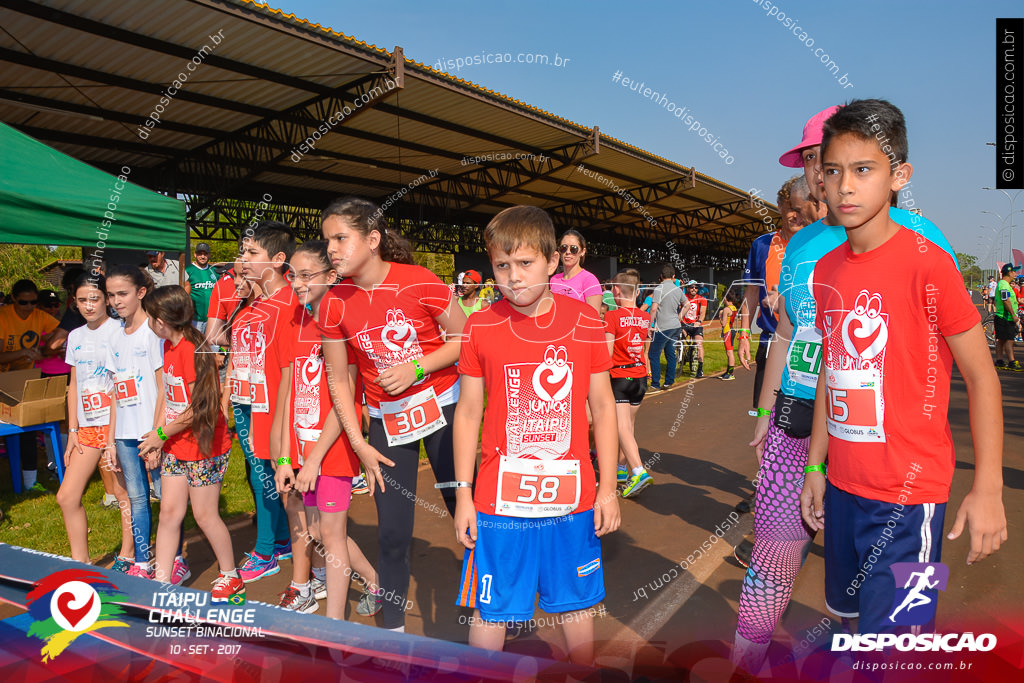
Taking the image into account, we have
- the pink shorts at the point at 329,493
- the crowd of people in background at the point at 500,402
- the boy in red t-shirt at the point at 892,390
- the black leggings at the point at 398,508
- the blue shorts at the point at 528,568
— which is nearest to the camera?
the boy in red t-shirt at the point at 892,390

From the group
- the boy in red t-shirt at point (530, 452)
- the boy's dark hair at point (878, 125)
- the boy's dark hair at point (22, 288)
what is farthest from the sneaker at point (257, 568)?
the boy's dark hair at point (22, 288)

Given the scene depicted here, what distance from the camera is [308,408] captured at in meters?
3.04

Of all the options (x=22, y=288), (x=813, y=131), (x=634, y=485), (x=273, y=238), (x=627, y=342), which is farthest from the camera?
(x=22, y=288)

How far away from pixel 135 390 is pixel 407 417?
2.01m

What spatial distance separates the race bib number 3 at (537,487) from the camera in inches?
81.3

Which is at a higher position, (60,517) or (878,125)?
(878,125)

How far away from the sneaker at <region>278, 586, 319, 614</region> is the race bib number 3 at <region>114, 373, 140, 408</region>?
1.52 m

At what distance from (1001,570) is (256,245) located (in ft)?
16.3

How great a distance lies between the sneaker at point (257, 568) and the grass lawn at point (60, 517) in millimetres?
1105

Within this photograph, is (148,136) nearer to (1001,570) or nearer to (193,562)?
(193,562)

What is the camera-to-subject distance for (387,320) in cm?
275

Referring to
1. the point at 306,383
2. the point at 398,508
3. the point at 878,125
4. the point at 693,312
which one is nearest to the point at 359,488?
the point at 306,383

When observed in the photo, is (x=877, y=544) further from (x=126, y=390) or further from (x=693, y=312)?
(x=693, y=312)

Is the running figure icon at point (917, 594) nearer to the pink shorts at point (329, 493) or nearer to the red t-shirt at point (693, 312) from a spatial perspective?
the pink shorts at point (329, 493)
